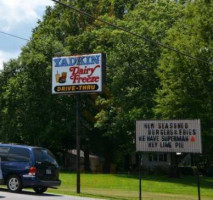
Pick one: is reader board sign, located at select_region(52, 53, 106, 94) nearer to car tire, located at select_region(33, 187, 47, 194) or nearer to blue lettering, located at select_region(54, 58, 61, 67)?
blue lettering, located at select_region(54, 58, 61, 67)

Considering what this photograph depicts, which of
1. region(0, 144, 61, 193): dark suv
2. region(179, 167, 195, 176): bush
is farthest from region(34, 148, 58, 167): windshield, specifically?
region(179, 167, 195, 176): bush

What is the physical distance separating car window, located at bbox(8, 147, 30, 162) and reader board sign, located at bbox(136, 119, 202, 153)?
448 cm

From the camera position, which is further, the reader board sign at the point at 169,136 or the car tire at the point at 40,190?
the car tire at the point at 40,190

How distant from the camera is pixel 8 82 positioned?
47.0m

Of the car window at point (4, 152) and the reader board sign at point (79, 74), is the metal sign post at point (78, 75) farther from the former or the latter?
the car window at point (4, 152)

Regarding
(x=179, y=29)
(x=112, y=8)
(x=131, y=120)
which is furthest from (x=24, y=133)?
(x=179, y=29)

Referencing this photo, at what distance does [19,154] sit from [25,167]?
0.64 meters

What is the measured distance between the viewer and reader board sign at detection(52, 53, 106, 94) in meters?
22.8

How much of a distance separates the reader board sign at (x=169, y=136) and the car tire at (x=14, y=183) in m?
4.95

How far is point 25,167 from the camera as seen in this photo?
17.9 m

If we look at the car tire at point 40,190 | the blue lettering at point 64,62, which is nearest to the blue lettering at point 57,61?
the blue lettering at point 64,62

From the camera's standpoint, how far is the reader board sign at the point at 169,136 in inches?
703

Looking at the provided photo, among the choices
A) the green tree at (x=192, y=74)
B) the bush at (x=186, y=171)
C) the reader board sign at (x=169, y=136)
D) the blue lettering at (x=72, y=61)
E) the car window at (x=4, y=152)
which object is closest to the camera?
the reader board sign at (x=169, y=136)

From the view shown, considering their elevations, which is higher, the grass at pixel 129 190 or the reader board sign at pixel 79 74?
the reader board sign at pixel 79 74
